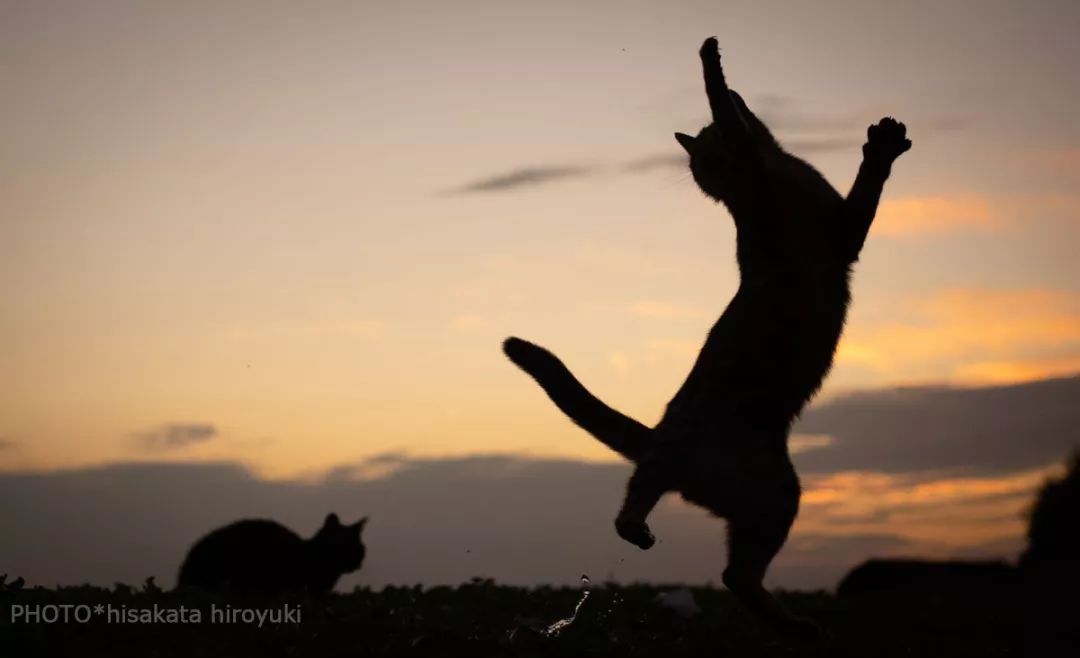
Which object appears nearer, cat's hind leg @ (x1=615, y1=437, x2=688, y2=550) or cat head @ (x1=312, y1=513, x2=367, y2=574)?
cat's hind leg @ (x1=615, y1=437, x2=688, y2=550)

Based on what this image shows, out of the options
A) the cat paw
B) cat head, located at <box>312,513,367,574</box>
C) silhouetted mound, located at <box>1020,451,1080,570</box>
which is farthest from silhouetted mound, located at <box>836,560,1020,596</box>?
the cat paw

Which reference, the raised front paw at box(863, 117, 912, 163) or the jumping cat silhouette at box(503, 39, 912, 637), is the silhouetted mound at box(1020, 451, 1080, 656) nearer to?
the jumping cat silhouette at box(503, 39, 912, 637)

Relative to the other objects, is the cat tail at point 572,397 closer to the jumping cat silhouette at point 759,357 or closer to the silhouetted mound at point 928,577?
the jumping cat silhouette at point 759,357

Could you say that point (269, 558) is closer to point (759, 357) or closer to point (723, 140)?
point (759, 357)

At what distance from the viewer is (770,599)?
6.65 metres

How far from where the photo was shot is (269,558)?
38.5ft

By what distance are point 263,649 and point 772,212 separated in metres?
3.76

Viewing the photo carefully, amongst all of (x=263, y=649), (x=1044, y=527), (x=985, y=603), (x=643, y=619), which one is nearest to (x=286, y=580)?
(x=643, y=619)

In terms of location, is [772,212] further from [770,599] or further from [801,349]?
[770,599]

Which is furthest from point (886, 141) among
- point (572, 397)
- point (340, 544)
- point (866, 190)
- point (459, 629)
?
point (340, 544)

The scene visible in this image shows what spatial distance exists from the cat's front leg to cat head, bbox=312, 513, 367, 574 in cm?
790

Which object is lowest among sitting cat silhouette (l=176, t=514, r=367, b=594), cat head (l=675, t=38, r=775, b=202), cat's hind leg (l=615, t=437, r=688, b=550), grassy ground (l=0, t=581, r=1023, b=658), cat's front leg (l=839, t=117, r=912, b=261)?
grassy ground (l=0, t=581, r=1023, b=658)

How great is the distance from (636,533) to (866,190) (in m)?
2.38

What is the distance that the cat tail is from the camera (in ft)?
23.1
